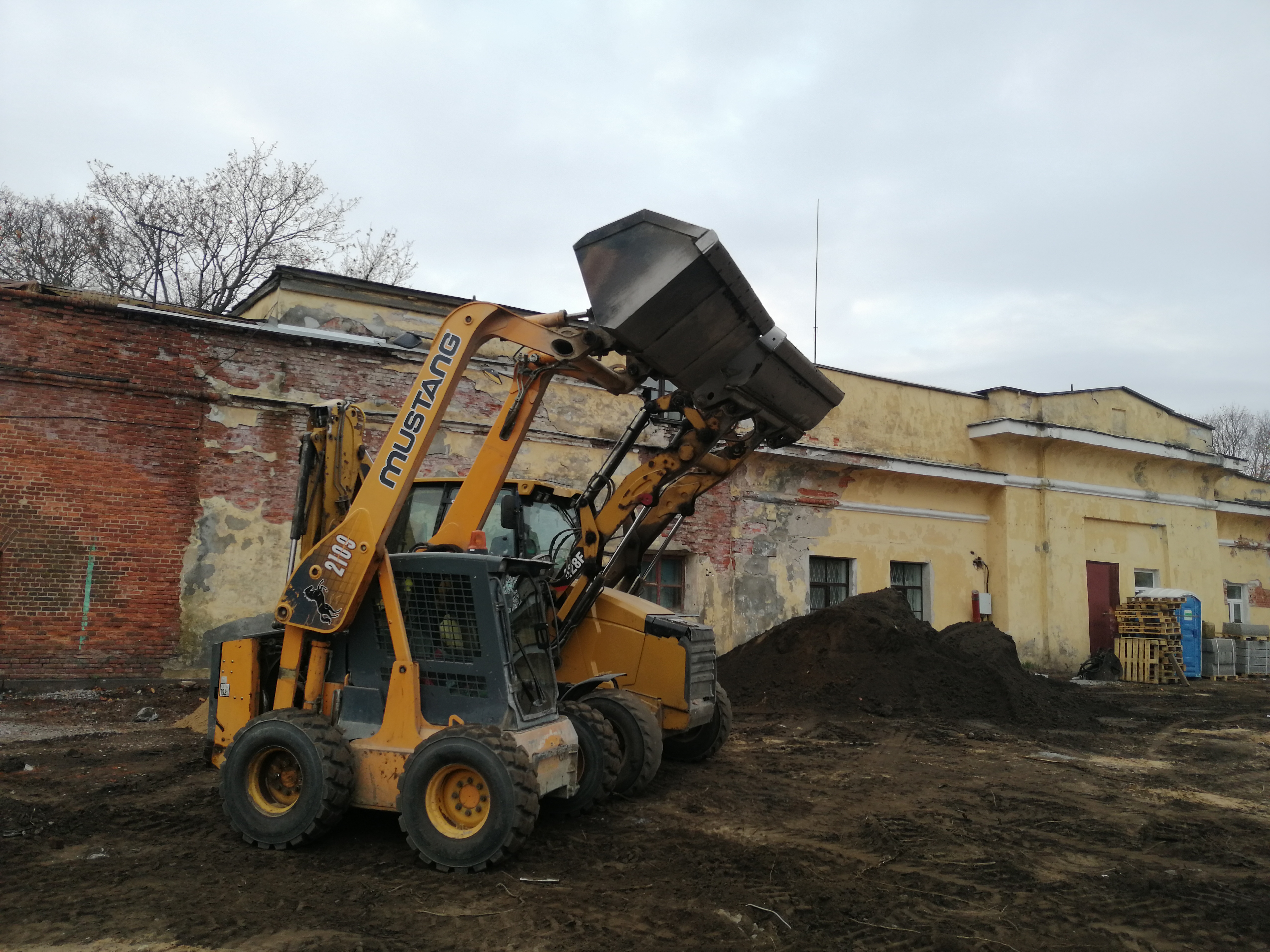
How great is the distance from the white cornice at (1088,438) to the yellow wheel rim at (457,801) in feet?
55.1

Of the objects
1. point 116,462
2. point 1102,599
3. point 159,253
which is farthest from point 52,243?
point 1102,599

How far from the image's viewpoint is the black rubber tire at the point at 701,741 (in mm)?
8211

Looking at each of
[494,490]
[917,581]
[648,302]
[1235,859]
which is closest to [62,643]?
[494,490]

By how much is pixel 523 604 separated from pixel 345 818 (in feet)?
5.66

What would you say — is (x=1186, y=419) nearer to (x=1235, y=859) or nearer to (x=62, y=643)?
(x=1235, y=859)

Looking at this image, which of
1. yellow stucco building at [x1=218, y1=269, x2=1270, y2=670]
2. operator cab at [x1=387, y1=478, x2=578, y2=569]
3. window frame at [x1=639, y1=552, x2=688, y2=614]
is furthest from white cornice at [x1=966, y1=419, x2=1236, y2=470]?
operator cab at [x1=387, y1=478, x2=578, y2=569]

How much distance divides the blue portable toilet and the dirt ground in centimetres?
1200

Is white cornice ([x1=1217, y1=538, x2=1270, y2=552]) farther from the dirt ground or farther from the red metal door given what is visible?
the dirt ground

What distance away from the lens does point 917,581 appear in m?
18.8

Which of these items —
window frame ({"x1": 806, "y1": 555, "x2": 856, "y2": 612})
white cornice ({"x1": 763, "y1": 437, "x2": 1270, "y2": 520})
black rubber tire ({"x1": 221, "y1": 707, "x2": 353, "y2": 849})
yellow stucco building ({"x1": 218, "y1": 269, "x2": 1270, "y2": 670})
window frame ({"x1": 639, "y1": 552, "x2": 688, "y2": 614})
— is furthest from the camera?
window frame ({"x1": 806, "y1": 555, "x2": 856, "y2": 612})

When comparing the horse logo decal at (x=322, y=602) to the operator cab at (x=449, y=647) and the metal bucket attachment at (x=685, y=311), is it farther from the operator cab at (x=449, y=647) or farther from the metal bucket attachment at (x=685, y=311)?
the metal bucket attachment at (x=685, y=311)

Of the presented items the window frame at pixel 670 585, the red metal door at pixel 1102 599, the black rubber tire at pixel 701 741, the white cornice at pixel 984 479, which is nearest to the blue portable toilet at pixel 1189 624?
the red metal door at pixel 1102 599

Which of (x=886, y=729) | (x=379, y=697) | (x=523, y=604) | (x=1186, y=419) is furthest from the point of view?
(x=1186, y=419)

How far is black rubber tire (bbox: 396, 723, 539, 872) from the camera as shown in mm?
4762
